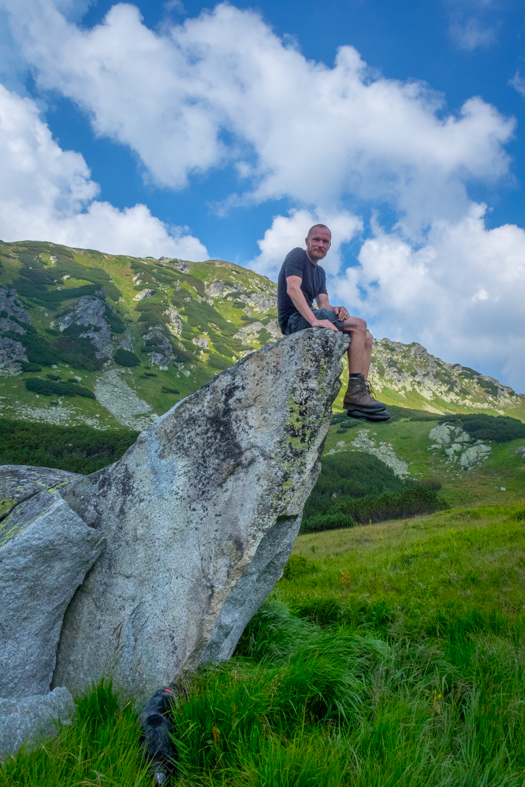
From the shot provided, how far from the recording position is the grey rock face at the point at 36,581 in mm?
4129

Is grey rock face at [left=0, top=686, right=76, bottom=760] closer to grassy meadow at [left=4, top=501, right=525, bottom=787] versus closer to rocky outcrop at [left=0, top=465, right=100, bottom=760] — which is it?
rocky outcrop at [left=0, top=465, right=100, bottom=760]

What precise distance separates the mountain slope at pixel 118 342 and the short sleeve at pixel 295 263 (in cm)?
5839

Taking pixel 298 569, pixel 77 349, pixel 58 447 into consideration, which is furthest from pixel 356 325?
pixel 77 349

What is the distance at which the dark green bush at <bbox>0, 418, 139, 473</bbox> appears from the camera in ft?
100

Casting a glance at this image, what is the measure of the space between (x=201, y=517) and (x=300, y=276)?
3.72m

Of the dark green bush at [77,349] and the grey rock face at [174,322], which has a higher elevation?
the grey rock face at [174,322]

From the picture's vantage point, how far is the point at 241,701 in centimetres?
317

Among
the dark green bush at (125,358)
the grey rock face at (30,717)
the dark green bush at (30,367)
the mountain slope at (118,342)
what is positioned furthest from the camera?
the dark green bush at (125,358)

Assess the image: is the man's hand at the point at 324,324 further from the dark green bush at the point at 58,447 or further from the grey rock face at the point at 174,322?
the grey rock face at the point at 174,322

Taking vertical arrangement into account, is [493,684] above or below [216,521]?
below

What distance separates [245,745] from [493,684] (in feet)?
7.65

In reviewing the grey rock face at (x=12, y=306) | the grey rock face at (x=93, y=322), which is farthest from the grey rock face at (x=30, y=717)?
the grey rock face at (x=12, y=306)

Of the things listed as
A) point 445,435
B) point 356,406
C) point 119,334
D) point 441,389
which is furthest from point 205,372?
point 441,389

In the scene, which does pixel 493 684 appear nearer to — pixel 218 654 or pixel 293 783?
pixel 293 783
